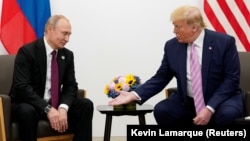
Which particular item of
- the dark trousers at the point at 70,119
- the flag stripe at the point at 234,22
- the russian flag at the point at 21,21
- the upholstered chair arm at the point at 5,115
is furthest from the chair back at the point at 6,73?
the flag stripe at the point at 234,22

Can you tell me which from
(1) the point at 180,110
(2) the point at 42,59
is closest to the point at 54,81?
(2) the point at 42,59

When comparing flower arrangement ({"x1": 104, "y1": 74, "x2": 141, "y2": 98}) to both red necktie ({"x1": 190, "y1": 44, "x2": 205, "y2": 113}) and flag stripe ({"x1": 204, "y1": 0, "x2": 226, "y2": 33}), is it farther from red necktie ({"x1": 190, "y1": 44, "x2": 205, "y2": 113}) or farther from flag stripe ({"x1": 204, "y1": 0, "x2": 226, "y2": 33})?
flag stripe ({"x1": 204, "y1": 0, "x2": 226, "y2": 33})

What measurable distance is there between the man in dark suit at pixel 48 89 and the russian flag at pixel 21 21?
2.90 ft

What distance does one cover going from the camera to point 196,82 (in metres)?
3.89

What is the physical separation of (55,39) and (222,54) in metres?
1.33

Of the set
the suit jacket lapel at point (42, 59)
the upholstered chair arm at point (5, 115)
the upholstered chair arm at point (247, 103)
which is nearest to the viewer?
the upholstered chair arm at point (5, 115)

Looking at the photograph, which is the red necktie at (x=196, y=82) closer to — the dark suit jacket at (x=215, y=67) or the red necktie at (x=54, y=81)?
the dark suit jacket at (x=215, y=67)

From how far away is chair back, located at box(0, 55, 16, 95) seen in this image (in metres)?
4.42

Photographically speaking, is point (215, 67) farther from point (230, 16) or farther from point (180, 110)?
point (230, 16)

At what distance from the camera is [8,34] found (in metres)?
4.98

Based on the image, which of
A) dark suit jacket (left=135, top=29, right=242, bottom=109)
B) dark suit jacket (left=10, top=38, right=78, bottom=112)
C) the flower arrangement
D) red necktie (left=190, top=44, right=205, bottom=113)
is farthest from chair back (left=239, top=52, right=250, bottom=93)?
dark suit jacket (left=10, top=38, right=78, bottom=112)

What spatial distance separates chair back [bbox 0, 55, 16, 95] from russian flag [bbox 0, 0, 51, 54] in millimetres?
537

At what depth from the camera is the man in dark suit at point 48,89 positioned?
12.8ft

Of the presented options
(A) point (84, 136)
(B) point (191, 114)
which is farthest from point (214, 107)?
(A) point (84, 136)
